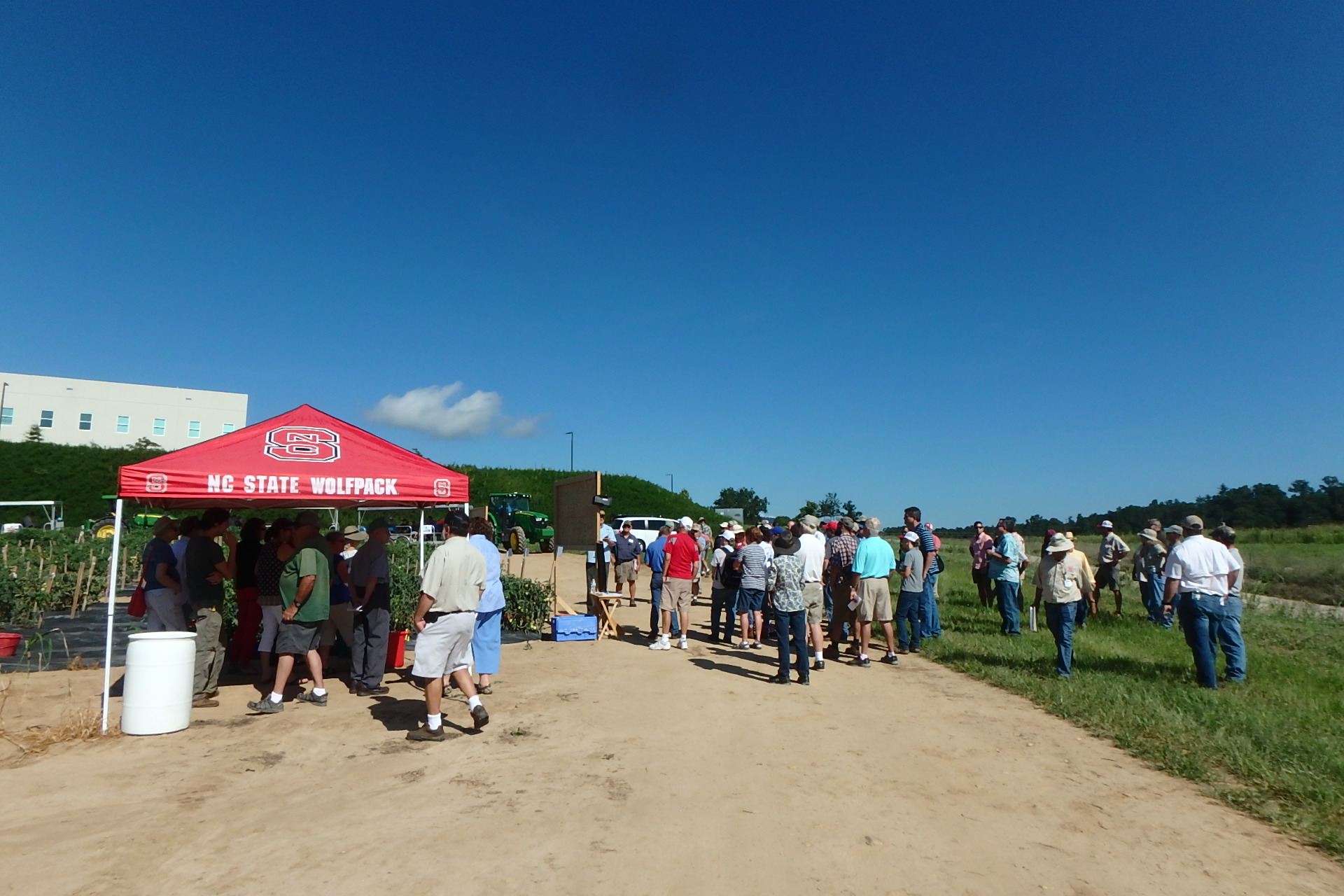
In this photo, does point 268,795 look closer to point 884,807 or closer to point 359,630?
point 359,630

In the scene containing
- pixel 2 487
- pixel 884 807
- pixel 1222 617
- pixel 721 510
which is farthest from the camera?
pixel 721 510

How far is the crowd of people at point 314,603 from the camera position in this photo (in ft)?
20.0

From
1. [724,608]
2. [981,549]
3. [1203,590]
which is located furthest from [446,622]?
[981,549]

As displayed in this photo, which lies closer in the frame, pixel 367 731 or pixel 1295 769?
pixel 1295 769

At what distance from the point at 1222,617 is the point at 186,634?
32.2 ft

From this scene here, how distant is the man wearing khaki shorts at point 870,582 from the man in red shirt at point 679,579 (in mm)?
2212

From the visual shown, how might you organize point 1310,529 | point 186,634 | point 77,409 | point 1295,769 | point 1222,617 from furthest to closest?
1. point 1310,529
2. point 77,409
3. point 1222,617
4. point 186,634
5. point 1295,769

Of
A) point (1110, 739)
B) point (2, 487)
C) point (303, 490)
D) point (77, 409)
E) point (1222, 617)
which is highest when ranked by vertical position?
point (77, 409)

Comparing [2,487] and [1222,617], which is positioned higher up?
[2,487]

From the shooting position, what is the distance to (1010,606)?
11.5 metres

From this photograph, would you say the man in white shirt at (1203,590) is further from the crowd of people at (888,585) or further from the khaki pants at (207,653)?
the khaki pants at (207,653)

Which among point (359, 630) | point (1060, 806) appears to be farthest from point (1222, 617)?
point (359, 630)

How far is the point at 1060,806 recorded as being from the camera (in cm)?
484

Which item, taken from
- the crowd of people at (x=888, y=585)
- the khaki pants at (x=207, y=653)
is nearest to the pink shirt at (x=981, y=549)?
the crowd of people at (x=888, y=585)
